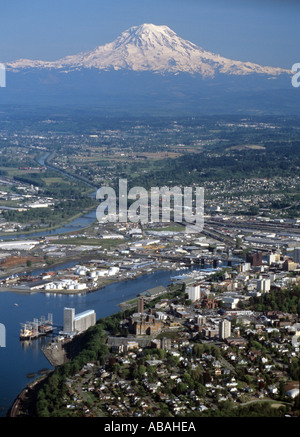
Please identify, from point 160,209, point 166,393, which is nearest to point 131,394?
point 166,393

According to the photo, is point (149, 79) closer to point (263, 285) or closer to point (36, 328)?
point (263, 285)

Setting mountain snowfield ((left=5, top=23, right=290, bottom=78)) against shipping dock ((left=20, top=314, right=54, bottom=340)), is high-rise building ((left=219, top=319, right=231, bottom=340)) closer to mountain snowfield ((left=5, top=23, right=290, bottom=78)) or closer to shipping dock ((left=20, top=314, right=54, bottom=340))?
shipping dock ((left=20, top=314, right=54, bottom=340))

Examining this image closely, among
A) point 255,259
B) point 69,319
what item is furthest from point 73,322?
point 255,259

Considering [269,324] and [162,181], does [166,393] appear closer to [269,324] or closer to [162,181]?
[269,324]

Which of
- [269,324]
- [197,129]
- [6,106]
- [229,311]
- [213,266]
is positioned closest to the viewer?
[269,324]

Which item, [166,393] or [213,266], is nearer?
[166,393]

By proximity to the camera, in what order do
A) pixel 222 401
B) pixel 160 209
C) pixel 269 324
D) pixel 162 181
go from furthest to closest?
pixel 162 181 < pixel 160 209 < pixel 269 324 < pixel 222 401

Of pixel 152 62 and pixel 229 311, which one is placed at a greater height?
pixel 152 62
